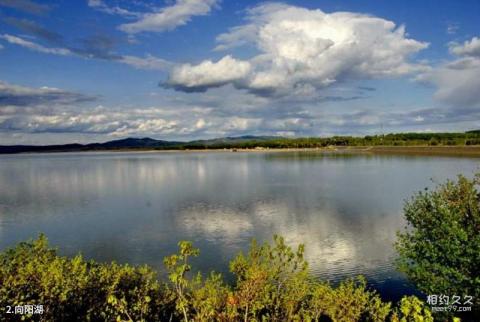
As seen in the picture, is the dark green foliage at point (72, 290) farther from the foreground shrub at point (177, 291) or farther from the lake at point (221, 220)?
the lake at point (221, 220)

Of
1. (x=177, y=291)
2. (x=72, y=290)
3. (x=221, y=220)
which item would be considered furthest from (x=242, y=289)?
(x=221, y=220)

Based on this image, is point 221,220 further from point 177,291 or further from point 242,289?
point 242,289

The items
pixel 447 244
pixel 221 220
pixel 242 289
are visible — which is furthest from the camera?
pixel 221 220

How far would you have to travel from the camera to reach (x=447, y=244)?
1720cm

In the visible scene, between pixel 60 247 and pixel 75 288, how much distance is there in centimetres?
2268

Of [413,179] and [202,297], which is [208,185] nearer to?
[413,179]

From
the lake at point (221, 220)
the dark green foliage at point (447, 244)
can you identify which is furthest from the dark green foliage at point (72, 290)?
the lake at point (221, 220)

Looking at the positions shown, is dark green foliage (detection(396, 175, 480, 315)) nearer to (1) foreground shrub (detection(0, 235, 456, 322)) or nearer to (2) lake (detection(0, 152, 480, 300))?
(2) lake (detection(0, 152, 480, 300))

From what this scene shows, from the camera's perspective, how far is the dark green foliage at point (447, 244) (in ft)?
55.1

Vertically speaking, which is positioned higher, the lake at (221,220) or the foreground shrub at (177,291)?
the foreground shrub at (177,291)

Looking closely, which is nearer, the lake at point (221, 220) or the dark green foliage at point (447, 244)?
the dark green foliage at point (447, 244)

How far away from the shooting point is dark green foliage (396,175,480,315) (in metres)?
16.8

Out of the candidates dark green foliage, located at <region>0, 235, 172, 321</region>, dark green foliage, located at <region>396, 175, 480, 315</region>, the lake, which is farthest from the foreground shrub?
the lake

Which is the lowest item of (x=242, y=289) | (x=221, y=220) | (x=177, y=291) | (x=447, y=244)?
(x=221, y=220)
